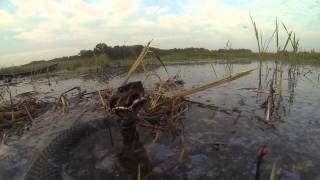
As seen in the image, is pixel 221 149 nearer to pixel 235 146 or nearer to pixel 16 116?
pixel 235 146

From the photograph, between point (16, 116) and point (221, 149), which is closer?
point (221, 149)

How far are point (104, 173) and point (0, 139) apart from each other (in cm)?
288

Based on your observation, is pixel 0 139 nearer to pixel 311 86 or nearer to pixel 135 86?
pixel 135 86

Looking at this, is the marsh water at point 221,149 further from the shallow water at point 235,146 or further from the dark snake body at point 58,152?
the dark snake body at point 58,152

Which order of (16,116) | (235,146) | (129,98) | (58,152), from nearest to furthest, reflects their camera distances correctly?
(129,98), (58,152), (235,146), (16,116)

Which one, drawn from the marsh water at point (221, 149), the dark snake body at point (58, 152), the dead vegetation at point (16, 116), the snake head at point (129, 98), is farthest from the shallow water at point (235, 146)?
the dead vegetation at point (16, 116)

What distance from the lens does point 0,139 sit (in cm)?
584

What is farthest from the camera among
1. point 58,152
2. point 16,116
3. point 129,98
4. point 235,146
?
point 16,116

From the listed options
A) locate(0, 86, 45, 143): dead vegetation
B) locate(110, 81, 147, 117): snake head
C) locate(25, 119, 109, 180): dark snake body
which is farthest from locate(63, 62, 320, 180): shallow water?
locate(0, 86, 45, 143): dead vegetation

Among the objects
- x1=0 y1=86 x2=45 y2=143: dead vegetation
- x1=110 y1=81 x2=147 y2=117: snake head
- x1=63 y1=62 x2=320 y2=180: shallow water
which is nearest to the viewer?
x1=110 y1=81 x2=147 y2=117: snake head

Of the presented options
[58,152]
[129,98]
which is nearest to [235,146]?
[129,98]

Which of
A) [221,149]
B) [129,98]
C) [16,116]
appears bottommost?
[221,149]

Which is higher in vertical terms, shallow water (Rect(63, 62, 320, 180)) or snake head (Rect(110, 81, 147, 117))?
snake head (Rect(110, 81, 147, 117))

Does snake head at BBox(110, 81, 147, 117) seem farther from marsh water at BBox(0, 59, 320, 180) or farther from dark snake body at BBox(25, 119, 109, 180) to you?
dark snake body at BBox(25, 119, 109, 180)
